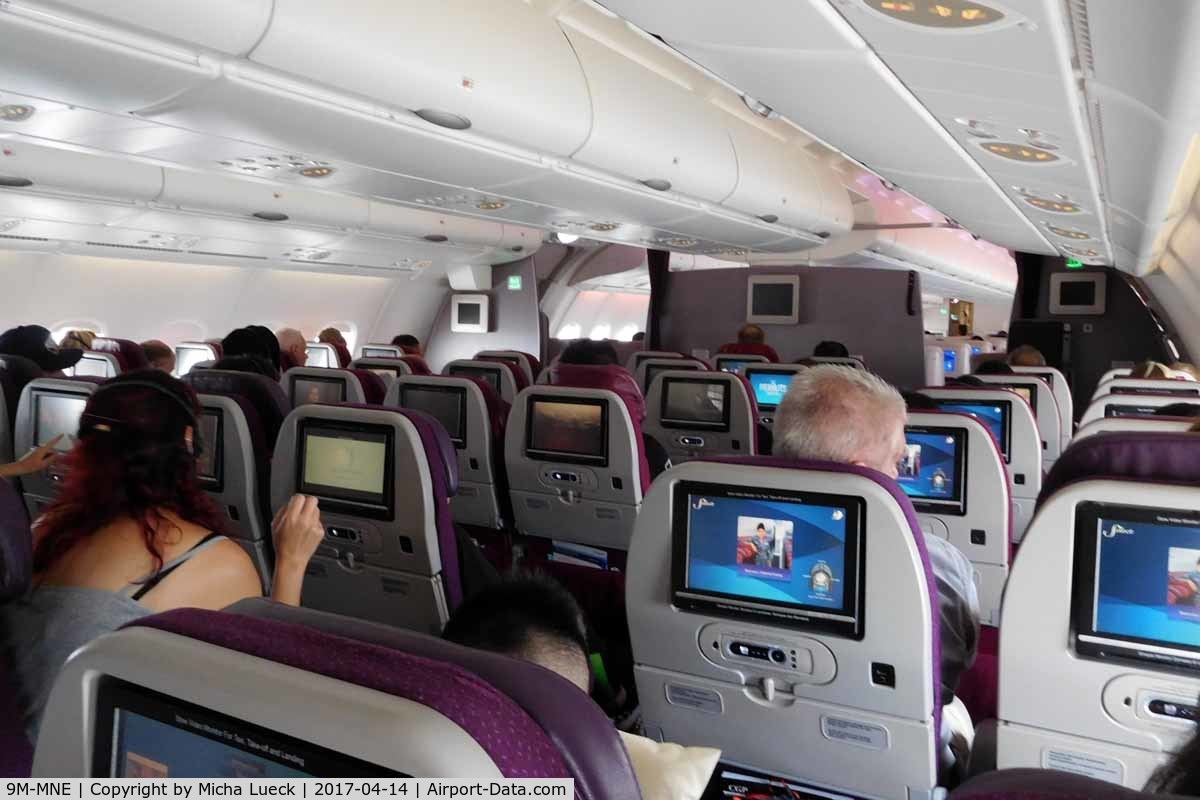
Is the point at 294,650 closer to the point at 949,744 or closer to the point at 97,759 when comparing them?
the point at 97,759

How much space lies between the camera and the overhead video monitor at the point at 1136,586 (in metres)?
2.11

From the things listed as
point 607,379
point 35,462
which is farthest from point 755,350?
point 35,462

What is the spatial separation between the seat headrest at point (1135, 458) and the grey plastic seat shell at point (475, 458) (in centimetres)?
358

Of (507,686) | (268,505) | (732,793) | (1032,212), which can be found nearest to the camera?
(507,686)

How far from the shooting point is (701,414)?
260 inches

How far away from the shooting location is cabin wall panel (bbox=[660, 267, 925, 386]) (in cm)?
1328

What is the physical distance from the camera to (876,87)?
3844 mm

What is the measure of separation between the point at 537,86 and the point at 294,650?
4.87 metres

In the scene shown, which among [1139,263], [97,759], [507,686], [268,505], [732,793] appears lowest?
[732,793]

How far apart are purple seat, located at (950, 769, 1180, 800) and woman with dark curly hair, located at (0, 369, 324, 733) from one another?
5.63 feet

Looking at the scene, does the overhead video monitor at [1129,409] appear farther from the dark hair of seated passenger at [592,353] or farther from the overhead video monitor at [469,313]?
the overhead video monitor at [469,313]

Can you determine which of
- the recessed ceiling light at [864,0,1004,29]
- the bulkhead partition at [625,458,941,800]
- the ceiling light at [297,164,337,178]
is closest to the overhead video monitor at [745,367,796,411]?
the ceiling light at [297,164,337,178]

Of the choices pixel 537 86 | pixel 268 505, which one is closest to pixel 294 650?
pixel 268 505

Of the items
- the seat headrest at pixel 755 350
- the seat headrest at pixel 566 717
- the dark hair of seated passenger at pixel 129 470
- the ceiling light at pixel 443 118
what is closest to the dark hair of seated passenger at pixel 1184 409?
the ceiling light at pixel 443 118
